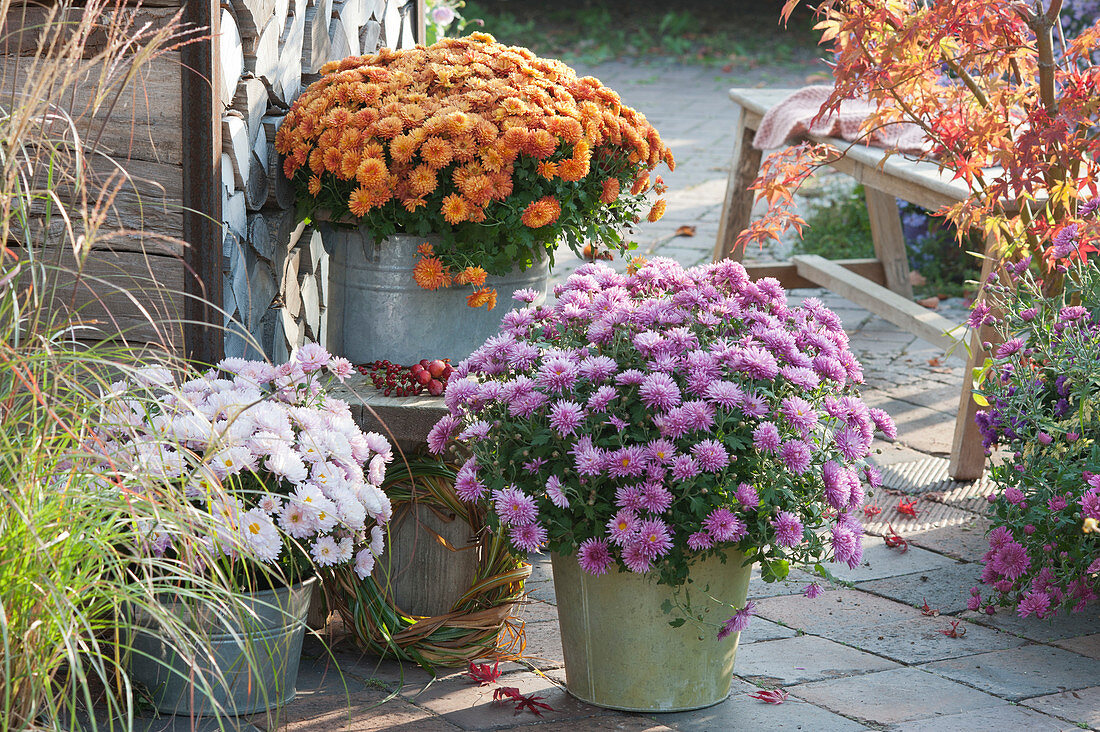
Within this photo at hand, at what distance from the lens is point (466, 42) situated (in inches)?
118

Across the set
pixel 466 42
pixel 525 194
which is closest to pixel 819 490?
pixel 525 194

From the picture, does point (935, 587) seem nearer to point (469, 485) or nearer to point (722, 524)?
point (722, 524)

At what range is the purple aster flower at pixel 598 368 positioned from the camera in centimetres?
217

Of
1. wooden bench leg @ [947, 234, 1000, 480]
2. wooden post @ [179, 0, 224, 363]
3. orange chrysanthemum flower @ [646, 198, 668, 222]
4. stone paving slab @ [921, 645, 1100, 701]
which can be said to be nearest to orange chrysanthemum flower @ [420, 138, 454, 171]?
wooden post @ [179, 0, 224, 363]

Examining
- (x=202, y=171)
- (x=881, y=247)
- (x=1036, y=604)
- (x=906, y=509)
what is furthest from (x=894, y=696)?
→ (x=881, y=247)

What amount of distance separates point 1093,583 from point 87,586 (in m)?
2.10

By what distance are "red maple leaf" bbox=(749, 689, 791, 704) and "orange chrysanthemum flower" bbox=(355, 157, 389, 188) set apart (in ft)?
4.29

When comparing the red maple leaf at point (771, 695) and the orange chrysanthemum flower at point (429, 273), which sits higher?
the orange chrysanthemum flower at point (429, 273)

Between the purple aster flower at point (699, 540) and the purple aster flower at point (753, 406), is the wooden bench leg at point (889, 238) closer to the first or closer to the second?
the purple aster flower at point (753, 406)

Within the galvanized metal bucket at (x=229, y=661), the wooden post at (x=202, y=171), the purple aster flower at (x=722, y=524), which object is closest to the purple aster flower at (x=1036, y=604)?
the purple aster flower at (x=722, y=524)

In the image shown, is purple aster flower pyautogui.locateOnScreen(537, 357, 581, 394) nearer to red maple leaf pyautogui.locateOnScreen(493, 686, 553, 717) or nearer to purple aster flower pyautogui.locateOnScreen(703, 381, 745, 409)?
purple aster flower pyautogui.locateOnScreen(703, 381, 745, 409)

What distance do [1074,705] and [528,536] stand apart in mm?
1143

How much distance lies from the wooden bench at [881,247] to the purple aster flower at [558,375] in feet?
4.31

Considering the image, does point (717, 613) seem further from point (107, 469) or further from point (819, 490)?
point (107, 469)
